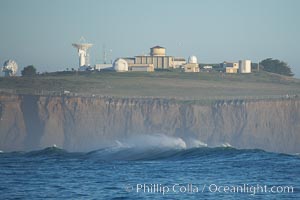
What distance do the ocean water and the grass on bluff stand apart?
128ft

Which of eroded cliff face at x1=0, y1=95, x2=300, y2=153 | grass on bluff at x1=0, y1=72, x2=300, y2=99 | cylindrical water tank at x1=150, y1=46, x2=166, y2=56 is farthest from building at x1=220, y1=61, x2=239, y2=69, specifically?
eroded cliff face at x1=0, y1=95, x2=300, y2=153

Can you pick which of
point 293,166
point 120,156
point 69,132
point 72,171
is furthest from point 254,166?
point 69,132

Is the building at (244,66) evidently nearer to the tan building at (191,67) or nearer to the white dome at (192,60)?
the tan building at (191,67)

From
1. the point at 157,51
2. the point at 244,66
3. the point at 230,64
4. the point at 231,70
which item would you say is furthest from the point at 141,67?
the point at 244,66

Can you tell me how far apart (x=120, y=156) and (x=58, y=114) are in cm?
3102

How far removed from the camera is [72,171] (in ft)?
148

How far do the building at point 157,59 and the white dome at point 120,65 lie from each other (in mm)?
6360

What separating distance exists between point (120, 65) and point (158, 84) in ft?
48.7

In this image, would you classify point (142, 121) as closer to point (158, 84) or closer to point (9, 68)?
point (158, 84)

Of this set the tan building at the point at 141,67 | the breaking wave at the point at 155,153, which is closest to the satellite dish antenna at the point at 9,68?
the tan building at the point at 141,67

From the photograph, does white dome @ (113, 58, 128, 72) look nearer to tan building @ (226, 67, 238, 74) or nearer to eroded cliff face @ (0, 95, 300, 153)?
tan building @ (226, 67, 238, 74)

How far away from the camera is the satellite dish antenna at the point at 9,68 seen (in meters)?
118

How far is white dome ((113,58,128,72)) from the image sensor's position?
114m

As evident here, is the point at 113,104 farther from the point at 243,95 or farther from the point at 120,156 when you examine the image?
the point at 120,156
